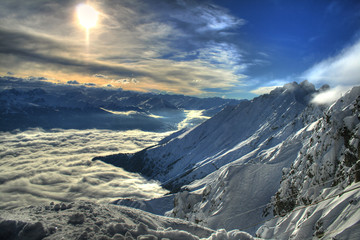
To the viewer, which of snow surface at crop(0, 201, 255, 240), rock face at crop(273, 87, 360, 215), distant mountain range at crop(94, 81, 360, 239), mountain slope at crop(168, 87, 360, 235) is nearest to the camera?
snow surface at crop(0, 201, 255, 240)

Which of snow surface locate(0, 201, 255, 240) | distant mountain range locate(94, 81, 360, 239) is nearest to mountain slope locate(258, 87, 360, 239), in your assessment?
distant mountain range locate(94, 81, 360, 239)

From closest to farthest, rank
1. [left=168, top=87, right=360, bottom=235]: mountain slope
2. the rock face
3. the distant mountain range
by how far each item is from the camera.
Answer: the distant mountain range
[left=168, top=87, right=360, bottom=235]: mountain slope
the rock face

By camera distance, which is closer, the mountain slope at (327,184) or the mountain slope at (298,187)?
the mountain slope at (327,184)

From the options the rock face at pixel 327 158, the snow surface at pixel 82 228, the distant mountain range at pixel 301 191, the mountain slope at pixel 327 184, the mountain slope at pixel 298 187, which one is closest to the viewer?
the snow surface at pixel 82 228

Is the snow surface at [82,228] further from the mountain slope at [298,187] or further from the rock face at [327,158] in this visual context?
the rock face at [327,158]

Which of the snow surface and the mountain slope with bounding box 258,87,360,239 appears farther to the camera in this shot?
the mountain slope with bounding box 258,87,360,239

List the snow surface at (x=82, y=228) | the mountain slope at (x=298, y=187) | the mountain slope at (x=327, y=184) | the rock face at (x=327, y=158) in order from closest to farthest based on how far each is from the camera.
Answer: the snow surface at (x=82, y=228), the mountain slope at (x=327, y=184), the mountain slope at (x=298, y=187), the rock face at (x=327, y=158)

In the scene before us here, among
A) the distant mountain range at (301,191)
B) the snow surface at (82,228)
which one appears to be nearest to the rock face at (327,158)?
the distant mountain range at (301,191)

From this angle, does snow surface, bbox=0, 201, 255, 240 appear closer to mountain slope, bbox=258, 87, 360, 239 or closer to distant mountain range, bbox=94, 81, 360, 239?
distant mountain range, bbox=94, 81, 360, 239

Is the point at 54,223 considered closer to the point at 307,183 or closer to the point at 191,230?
the point at 191,230

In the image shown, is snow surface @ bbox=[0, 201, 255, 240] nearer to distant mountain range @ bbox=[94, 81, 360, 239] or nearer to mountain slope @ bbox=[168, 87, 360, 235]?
distant mountain range @ bbox=[94, 81, 360, 239]

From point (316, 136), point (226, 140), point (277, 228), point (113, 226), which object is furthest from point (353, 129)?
point (226, 140)
